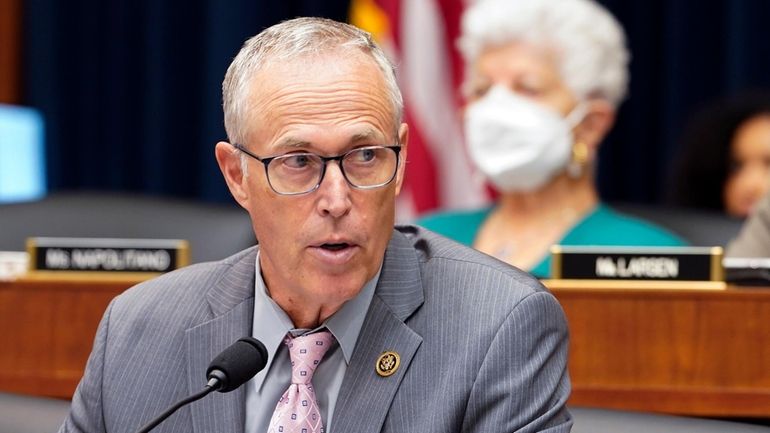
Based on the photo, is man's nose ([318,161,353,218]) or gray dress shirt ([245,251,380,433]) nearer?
man's nose ([318,161,353,218])

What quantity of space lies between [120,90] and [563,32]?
9.92ft

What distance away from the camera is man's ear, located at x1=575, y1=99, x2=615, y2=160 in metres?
3.50

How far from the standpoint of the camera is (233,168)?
1.91 m

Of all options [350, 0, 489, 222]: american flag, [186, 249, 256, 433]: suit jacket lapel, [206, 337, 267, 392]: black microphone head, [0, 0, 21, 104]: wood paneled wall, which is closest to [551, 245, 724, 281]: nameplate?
[186, 249, 256, 433]: suit jacket lapel

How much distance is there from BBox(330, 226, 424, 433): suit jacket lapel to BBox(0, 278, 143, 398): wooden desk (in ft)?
3.02

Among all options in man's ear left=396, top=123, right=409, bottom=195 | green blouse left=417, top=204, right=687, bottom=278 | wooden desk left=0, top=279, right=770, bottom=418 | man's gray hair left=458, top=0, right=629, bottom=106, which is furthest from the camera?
man's gray hair left=458, top=0, right=629, bottom=106

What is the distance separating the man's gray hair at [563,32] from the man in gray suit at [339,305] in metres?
1.54

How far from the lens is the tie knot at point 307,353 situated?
1.85 metres

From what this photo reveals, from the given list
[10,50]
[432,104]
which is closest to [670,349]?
[432,104]

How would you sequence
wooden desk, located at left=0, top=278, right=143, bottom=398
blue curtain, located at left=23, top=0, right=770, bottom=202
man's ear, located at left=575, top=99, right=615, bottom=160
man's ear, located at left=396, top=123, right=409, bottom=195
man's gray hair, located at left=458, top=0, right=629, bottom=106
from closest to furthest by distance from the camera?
man's ear, located at left=396, top=123, right=409, bottom=195 → wooden desk, located at left=0, top=278, right=143, bottom=398 → man's gray hair, located at left=458, top=0, right=629, bottom=106 → man's ear, located at left=575, top=99, right=615, bottom=160 → blue curtain, located at left=23, top=0, right=770, bottom=202

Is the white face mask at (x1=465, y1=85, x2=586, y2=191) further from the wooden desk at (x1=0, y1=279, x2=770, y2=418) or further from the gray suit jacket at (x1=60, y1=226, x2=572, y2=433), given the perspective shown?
the gray suit jacket at (x1=60, y1=226, x2=572, y2=433)

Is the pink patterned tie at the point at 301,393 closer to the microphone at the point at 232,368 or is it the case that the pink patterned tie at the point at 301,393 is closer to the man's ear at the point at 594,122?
the microphone at the point at 232,368

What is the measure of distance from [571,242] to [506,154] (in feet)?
1.11

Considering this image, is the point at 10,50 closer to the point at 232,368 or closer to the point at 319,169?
the point at 319,169
